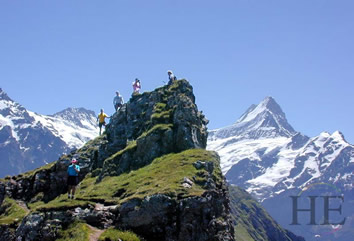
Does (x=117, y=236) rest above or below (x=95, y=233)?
below

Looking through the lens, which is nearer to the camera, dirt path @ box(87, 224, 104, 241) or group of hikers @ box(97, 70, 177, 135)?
dirt path @ box(87, 224, 104, 241)

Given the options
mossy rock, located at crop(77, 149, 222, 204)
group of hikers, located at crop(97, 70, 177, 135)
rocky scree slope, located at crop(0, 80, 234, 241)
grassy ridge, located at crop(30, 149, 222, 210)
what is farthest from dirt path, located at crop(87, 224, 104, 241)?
group of hikers, located at crop(97, 70, 177, 135)

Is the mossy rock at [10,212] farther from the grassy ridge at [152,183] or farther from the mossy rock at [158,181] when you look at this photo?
the mossy rock at [158,181]

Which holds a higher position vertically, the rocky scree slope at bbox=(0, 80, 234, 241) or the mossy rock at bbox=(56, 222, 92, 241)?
the rocky scree slope at bbox=(0, 80, 234, 241)

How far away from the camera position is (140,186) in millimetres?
51281

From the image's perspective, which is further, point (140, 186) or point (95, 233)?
point (140, 186)

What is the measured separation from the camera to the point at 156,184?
49.7 meters

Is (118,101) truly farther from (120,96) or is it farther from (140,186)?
(140,186)

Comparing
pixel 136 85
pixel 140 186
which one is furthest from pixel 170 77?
pixel 140 186

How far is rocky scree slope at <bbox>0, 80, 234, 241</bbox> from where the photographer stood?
4453 centimetres

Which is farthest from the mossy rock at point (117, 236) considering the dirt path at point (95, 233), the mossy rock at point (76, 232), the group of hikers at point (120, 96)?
the group of hikers at point (120, 96)

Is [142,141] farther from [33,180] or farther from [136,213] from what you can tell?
[136,213]

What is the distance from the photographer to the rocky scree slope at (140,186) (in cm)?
4453

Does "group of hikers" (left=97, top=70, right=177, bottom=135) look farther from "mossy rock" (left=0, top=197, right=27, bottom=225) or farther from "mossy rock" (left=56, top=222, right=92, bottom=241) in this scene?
"mossy rock" (left=56, top=222, right=92, bottom=241)
